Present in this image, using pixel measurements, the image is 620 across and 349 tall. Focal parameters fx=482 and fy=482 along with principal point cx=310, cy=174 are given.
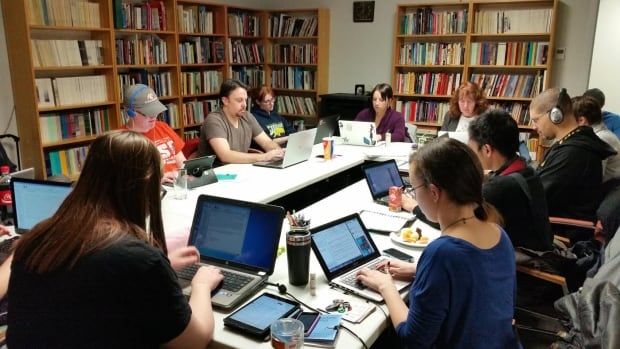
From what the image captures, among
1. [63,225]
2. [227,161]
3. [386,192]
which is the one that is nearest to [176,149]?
[227,161]

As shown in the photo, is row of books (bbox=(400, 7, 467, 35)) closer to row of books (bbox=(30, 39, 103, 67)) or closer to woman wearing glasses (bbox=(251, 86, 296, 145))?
woman wearing glasses (bbox=(251, 86, 296, 145))

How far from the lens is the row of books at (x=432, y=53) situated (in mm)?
5398

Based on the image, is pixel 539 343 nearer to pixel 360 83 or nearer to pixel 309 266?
pixel 309 266

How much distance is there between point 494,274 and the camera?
4.43ft

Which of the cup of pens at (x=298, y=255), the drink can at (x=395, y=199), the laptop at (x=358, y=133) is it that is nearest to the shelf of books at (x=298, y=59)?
the laptop at (x=358, y=133)

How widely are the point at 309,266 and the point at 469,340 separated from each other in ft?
1.90

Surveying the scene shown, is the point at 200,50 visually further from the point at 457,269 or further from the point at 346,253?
the point at 457,269

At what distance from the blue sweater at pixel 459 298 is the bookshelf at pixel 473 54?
4326 mm

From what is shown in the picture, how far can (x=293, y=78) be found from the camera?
6.41 meters

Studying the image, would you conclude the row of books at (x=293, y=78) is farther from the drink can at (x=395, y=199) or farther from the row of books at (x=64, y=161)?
Answer: the drink can at (x=395, y=199)

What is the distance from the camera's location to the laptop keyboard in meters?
1.57

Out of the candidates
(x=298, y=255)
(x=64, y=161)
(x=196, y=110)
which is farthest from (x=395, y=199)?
(x=196, y=110)

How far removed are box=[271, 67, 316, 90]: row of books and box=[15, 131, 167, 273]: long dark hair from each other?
207 inches

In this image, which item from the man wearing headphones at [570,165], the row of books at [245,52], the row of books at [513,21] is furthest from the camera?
the row of books at [245,52]
